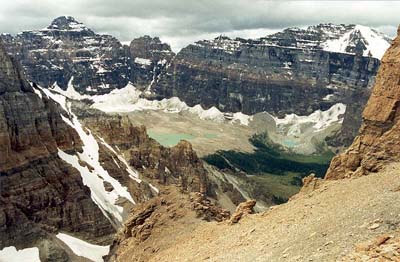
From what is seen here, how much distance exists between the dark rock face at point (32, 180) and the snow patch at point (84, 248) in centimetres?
261

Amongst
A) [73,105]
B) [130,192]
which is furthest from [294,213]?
[73,105]

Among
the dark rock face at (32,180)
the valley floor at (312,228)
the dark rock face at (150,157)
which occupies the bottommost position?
the dark rock face at (150,157)

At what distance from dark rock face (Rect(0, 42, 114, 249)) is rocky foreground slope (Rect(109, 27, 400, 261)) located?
38.8 metres

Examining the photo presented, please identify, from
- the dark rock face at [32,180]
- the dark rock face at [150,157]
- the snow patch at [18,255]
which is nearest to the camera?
the snow patch at [18,255]

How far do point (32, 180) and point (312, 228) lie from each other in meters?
82.1

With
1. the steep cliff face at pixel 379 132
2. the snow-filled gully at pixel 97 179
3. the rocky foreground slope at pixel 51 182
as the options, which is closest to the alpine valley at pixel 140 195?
the steep cliff face at pixel 379 132

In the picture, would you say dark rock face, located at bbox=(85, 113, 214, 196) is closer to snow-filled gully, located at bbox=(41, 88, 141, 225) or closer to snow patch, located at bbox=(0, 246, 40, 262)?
snow-filled gully, located at bbox=(41, 88, 141, 225)

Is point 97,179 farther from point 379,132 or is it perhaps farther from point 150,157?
point 379,132

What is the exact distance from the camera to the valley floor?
32.8 metres

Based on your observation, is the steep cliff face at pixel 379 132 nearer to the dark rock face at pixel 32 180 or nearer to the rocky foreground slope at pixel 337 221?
the rocky foreground slope at pixel 337 221

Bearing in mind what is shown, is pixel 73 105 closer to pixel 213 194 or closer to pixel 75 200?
pixel 213 194

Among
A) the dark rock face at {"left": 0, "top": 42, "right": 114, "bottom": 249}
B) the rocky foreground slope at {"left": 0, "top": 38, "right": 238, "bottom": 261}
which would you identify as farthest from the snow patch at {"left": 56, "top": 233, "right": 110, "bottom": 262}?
the dark rock face at {"left": 0, "top": 42, "right": 114, "bottom": 249}

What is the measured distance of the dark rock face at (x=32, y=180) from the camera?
102 meters

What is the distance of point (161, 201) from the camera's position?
72750 mm
